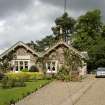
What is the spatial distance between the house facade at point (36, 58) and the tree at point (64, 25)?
44124 mm

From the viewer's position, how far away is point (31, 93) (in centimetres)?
3447

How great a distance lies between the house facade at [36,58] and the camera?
67.9 metres

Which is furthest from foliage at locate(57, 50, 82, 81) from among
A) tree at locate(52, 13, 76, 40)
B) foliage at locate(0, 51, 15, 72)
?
tree at locate(52, 13, 76, 40)

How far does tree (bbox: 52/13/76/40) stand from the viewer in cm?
11319

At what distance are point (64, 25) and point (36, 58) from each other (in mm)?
45649

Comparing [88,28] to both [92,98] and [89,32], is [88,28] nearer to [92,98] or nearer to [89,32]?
[89,32]

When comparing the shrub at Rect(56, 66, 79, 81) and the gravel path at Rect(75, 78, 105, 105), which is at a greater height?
the shrub at Rect(56, 66, 79, 81)

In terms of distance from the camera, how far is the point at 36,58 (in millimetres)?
68688

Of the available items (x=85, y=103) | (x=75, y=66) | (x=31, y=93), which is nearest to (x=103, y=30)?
(x=75, y=66)

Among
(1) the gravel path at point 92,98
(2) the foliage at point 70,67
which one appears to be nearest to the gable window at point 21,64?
(2) the foliage at point 70,67

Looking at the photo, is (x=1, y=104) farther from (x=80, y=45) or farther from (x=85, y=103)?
(x=80, y=45)

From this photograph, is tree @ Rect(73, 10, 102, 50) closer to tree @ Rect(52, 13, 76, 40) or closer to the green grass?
tree @ Rect(52, 13, 76, 40)

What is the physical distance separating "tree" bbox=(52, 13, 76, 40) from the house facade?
145ft

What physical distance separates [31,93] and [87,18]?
70.9 metres
